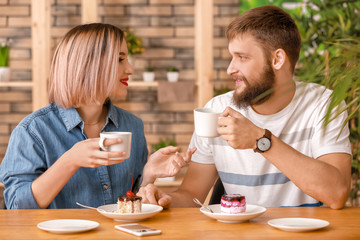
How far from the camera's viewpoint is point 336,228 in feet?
4.81

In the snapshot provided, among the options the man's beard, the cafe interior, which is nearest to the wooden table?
the man's beard

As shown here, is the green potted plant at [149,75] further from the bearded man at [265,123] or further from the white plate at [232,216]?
the white plate at [232,216]

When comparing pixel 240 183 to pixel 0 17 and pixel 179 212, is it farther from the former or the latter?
pixel 0 17

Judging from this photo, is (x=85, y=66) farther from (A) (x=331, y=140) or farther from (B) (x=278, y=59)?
(A) (x=331, y=140)

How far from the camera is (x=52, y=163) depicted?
1967 mm

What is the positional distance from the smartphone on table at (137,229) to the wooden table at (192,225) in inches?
0.6

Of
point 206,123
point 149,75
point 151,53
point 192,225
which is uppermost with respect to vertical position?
point 151,53

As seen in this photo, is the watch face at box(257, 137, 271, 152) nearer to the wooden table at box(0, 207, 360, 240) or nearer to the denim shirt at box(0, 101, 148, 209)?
the wooden table at box(0, 207, 360, 240)

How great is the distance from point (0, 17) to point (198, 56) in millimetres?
1665

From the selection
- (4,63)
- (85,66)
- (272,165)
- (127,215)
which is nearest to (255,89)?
(272,165)

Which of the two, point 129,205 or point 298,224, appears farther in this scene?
point 129,205

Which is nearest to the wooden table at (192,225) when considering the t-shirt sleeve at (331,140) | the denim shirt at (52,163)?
the denim shirt at (52,163)

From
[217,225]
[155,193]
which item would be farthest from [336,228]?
[155,193]

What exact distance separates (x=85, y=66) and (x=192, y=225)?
0.84 m
